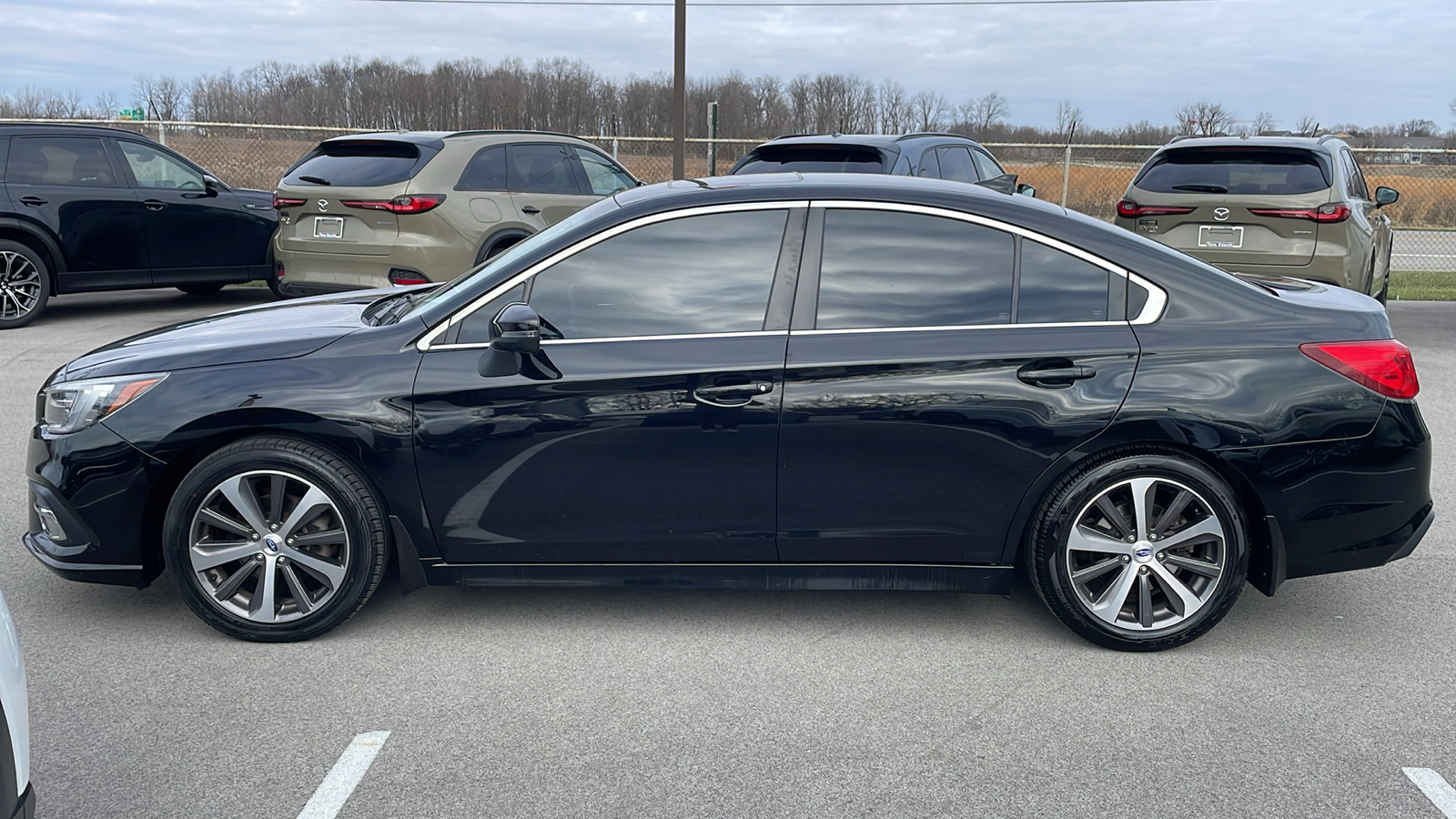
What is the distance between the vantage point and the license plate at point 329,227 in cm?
969

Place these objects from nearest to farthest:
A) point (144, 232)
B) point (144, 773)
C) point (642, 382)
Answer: point (144, 773) < point (642, 382) < point (144, 232)

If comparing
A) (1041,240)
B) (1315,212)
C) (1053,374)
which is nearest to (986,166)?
(1315,212)

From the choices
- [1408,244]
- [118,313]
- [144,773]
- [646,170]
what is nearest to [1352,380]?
[144,773]

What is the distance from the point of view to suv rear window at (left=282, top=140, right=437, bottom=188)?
9688mm

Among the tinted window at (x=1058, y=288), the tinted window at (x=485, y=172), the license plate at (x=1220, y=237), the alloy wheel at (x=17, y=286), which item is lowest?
the alloy wheel at (x=17, y=286)

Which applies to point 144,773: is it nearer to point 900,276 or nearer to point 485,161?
point 900,276

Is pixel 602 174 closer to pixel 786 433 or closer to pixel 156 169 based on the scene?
pixel 156 169

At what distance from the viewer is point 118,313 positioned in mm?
11812

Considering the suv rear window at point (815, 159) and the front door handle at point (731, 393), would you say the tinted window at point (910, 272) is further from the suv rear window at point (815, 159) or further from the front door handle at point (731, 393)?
the suv rear window at point (815, 159)

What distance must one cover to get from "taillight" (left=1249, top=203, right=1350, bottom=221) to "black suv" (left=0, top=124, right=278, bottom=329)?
9.54 metres

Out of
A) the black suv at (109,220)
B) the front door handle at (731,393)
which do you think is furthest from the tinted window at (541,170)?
the front door handle at (731,393)

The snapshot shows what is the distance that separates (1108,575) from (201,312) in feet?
33.1

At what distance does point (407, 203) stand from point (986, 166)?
18.0 ft

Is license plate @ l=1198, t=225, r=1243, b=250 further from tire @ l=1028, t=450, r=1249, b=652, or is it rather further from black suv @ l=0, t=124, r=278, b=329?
black suv @ l=0, t=124, r=278, b=329
